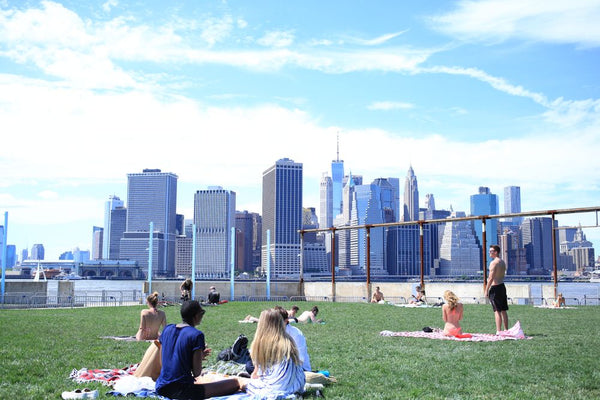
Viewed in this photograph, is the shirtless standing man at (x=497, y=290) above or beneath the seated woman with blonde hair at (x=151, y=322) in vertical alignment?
above

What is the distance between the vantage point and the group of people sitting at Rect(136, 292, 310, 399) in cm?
742

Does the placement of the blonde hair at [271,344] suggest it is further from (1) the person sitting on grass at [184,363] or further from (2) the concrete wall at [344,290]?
(2) the concrete wall at [344,290]

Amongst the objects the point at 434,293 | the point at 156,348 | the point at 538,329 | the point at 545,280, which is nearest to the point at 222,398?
the point at 156,348

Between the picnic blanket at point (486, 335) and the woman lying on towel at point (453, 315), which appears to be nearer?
the picnic blanket at point (486, 335)

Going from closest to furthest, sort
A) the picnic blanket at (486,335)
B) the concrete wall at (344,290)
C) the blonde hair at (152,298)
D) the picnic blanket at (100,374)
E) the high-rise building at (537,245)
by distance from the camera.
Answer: the picnic blanket at (100,374), the blonde hair at (152,298), the picnic blanket at (486,335), the concrete wall at (344,290), the high-rise building at (537,245)

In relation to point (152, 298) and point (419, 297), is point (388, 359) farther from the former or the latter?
point (419, 297)

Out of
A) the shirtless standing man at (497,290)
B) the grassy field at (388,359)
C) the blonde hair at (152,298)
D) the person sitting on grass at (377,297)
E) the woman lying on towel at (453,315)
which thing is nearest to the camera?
the grassy field at (388,359)

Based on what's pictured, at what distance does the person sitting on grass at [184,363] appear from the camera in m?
7.40

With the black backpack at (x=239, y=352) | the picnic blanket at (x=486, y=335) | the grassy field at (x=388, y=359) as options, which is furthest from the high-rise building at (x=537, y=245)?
the black backpack at (x=239, y=352)

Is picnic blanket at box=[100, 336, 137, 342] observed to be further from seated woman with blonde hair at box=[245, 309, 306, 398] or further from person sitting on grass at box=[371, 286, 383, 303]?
person sitting on grass at box=[371, 286, 383, 303]

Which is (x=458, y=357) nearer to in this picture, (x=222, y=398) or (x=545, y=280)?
(x=222, y=398)

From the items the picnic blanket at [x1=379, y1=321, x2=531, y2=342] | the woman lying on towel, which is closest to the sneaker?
the picnic blanket at [x1=379, y1=321, x2=531, y2=342]

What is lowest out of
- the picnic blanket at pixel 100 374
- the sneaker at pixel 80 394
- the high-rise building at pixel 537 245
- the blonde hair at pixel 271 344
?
the picnic blanket at pixel 100 374

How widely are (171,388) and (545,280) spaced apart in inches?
6438
